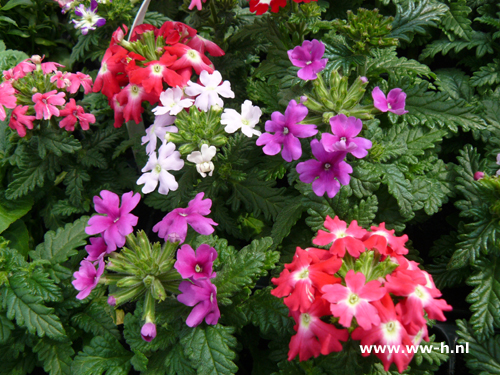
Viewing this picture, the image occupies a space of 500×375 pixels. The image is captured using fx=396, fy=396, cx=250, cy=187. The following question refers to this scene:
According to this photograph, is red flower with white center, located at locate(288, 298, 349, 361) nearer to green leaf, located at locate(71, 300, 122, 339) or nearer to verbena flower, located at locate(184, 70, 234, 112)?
verbena flower, located at locate(184, 70, 234, 112)

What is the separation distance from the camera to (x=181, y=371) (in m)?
1.20

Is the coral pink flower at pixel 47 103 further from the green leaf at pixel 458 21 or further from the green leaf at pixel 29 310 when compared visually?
the green leaf at pixel 458 21

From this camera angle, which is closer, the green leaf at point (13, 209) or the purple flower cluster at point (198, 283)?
the purple flower cluster at point (198, 283)

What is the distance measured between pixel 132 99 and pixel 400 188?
3.19 feet

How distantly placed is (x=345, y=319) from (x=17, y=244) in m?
1.75

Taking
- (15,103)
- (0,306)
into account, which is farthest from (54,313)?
(15,103)

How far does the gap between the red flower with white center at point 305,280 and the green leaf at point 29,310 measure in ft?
2.92

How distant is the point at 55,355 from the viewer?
1.50m

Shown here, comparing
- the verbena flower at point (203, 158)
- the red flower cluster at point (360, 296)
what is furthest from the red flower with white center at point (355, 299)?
the verbena flower at point (203, 158)

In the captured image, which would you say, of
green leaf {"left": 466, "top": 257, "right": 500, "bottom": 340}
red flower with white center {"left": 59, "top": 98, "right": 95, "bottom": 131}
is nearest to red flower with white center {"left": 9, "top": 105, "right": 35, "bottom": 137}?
red flower with white center {"left": 59, "top": 98, "right": 95, "bottom": 131}

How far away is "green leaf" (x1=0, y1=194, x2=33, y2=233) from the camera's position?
189cm

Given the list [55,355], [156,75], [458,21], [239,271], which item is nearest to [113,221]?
[239,271]

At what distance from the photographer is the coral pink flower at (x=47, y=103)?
158cm

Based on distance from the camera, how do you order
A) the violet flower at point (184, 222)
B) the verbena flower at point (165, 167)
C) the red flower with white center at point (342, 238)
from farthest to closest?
1. the verbena flower at point (165, 167)
2. the violet flower at point (184, 222)
3. the red flower with white center at point (342, 238)
